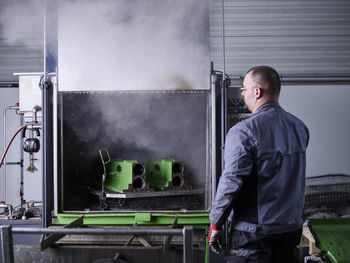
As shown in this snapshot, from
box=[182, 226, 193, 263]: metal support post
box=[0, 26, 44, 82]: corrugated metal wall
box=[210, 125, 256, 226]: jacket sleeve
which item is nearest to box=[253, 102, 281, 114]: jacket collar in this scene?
box=[210, 125, 256, 226]: jacket sleeve

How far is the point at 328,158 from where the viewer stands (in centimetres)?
379

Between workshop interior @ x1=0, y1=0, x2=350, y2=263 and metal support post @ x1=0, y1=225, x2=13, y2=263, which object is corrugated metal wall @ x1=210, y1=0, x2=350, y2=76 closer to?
workshop interior @ x1=0, y1=0, x2=350, y2=263

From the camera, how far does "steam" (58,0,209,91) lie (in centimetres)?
222

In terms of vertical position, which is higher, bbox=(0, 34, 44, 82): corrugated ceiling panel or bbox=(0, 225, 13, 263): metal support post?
bbox=(0, 34, 44, 82): corrugated ceiling panel

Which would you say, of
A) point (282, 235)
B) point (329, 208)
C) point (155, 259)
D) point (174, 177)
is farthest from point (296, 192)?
point (329, 208)

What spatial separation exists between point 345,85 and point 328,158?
2.96 ft

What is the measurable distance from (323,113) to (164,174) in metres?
2.35

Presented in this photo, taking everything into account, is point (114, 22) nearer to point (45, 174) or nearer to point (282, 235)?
point (45, 174)

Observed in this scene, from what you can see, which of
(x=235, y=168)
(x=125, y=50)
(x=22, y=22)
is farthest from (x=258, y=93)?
(x=22, y=22)

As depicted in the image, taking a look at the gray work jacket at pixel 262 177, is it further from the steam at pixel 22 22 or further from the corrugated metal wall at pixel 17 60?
the corrugated metal wall at pixel 17 60

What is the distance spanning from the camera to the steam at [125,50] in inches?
87.6

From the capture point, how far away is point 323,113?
3.80m

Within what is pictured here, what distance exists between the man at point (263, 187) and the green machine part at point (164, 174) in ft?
2.90

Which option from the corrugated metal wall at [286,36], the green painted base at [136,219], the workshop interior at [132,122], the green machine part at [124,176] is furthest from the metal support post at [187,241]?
the corrugated metal wall at [286,36]
